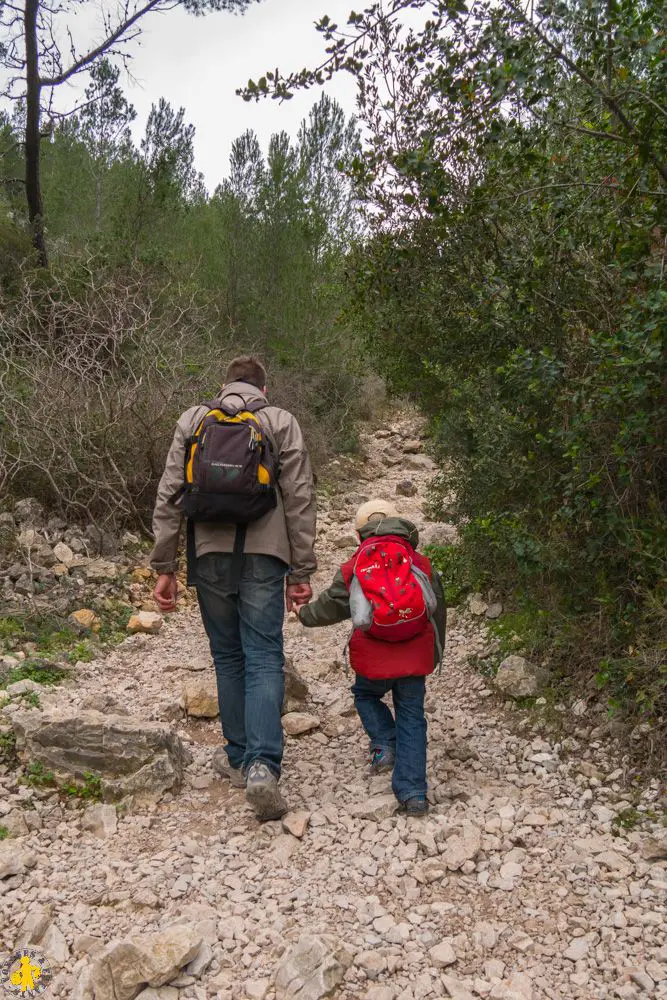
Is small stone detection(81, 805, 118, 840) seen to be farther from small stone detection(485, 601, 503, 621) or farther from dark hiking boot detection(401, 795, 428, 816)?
small stone detection(485, 601, 503, 621)

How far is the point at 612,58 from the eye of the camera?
298 centimetres

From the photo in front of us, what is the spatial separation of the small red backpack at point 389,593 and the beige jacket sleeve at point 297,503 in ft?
0.76

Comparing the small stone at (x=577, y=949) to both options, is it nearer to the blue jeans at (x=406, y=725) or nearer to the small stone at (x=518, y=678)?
the blue jeans at (x=406, y=725)

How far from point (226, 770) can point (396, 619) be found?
1.24 m

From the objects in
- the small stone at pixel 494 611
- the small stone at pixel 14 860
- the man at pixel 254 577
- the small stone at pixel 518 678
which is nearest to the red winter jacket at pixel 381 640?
the man at pixel 254 577

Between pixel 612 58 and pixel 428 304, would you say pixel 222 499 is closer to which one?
pixel 612 58

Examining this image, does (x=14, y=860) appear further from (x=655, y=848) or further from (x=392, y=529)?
(x=655, y=848)

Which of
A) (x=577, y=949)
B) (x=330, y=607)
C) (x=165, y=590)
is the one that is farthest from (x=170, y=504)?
(x=577, y=949)

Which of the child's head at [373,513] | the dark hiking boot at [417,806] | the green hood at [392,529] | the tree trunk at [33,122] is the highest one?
the tree trunk at [33,122]

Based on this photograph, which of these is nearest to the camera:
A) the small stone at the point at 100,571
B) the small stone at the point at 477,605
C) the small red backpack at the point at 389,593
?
the small red backpack at the point at 389,593

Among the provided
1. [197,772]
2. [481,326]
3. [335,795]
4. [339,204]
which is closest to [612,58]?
[481,326]

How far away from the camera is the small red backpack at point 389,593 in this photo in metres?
3.44

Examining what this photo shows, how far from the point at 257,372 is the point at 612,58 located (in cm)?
202

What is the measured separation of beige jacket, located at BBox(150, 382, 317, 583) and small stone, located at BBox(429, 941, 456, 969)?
1.61 meters
